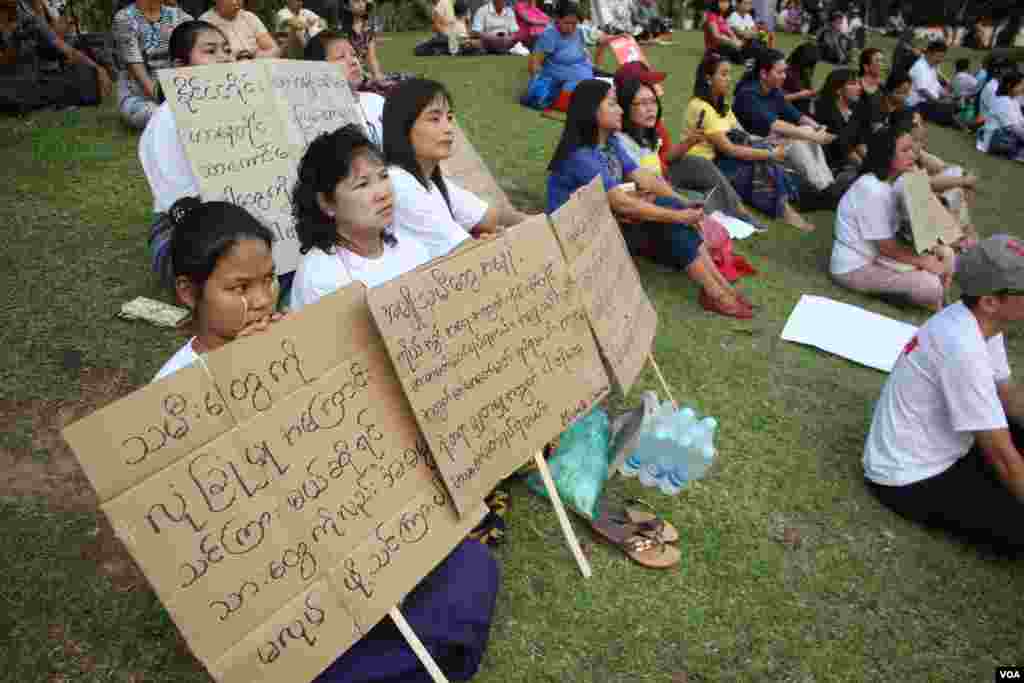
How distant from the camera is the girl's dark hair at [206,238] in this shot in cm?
200

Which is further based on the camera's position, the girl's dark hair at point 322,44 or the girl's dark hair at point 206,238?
the girl's dark hair at point 322,44

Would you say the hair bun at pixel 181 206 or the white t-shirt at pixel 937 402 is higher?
the hair bun at pixel 181 206

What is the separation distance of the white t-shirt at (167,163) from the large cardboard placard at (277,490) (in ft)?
6.87

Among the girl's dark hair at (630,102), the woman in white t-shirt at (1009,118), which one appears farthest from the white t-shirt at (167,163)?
the woman in white t-shirt at (1009,118)

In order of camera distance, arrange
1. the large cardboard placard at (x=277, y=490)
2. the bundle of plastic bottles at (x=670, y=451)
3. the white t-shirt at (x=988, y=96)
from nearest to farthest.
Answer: the large cardboard placard at (x=277, y=490)
the bundle of plastic bottles at (x=670, y=451)
the white t-shirt at (x=988, y=96)

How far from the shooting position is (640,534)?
275 centimetres

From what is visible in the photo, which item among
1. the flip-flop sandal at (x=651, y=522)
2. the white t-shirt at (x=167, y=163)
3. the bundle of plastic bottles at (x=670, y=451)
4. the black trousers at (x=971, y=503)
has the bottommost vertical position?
the black trousers at (x=971, y=503)

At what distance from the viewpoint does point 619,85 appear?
5023 mm

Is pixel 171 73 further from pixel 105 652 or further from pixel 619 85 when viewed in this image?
pixel 619 85

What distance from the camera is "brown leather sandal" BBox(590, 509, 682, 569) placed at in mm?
2684

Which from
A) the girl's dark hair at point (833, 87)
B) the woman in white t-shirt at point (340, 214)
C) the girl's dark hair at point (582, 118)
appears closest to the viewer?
the woman in white t-shirt at point (340, 214)

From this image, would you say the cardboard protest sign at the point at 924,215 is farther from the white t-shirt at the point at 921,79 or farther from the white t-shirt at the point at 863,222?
the white t-shirt at the point at 921,79

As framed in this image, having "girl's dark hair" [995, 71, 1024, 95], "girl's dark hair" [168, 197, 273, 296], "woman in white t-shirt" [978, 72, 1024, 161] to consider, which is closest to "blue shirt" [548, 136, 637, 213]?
"girl's dark hair" [168, 197, 273, 296]

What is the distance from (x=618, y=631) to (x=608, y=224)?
173 cm
